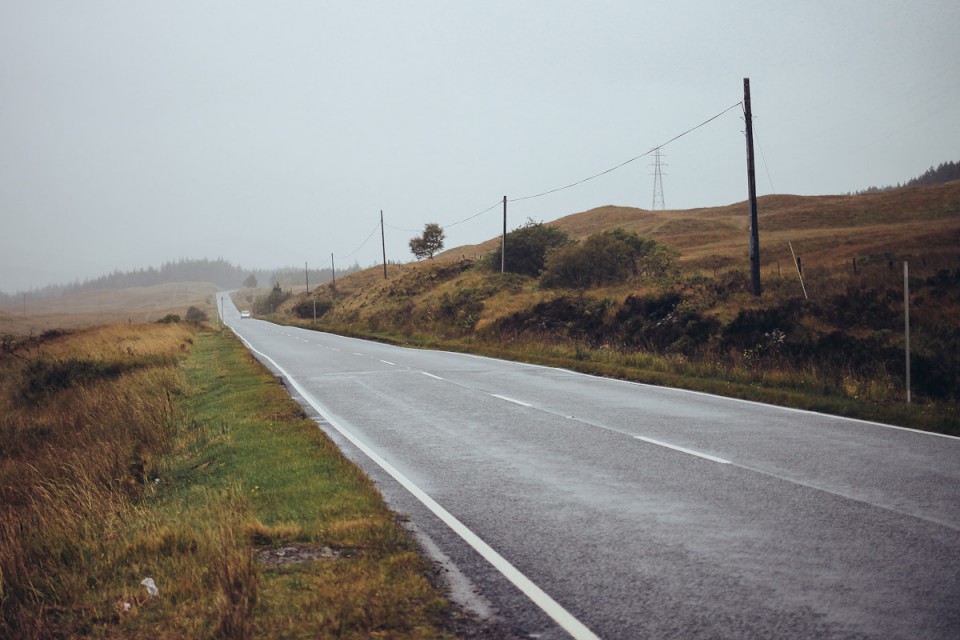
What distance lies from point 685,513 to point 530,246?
164ft

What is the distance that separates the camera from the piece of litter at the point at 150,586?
470 cm

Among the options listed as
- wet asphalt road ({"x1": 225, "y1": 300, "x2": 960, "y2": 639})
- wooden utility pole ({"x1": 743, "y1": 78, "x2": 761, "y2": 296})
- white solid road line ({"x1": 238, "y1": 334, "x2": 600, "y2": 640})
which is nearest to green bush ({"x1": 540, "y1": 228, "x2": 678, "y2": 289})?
wooden utility pole ({"x1": 743, "y1": 78, "x2": 761, "y2": 296})

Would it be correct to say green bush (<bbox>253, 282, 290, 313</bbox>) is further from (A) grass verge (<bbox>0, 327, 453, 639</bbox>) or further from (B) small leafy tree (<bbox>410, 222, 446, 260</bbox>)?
(A) grass verge (<bbox>0, 327, 453, 639</bbox>)

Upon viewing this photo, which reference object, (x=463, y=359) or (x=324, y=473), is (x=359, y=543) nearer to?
(x=324, y=473)

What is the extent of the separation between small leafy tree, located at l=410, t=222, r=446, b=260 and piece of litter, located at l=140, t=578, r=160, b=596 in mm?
100041

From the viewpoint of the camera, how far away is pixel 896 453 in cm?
873

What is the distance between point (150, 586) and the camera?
4.81 metres

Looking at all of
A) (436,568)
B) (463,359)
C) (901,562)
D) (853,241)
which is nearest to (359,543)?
(436,568)

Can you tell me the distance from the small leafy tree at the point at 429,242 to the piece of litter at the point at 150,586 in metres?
100

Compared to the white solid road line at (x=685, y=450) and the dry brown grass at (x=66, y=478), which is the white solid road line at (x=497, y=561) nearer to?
the dry brown grass at (x=66, y=478)

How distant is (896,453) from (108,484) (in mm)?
9398

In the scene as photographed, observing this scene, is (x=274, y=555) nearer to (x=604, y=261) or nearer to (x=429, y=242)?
(x=604, y=261)

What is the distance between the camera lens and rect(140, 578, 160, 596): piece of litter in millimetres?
4699

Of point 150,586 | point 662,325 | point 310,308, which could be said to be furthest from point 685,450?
point 310,308
